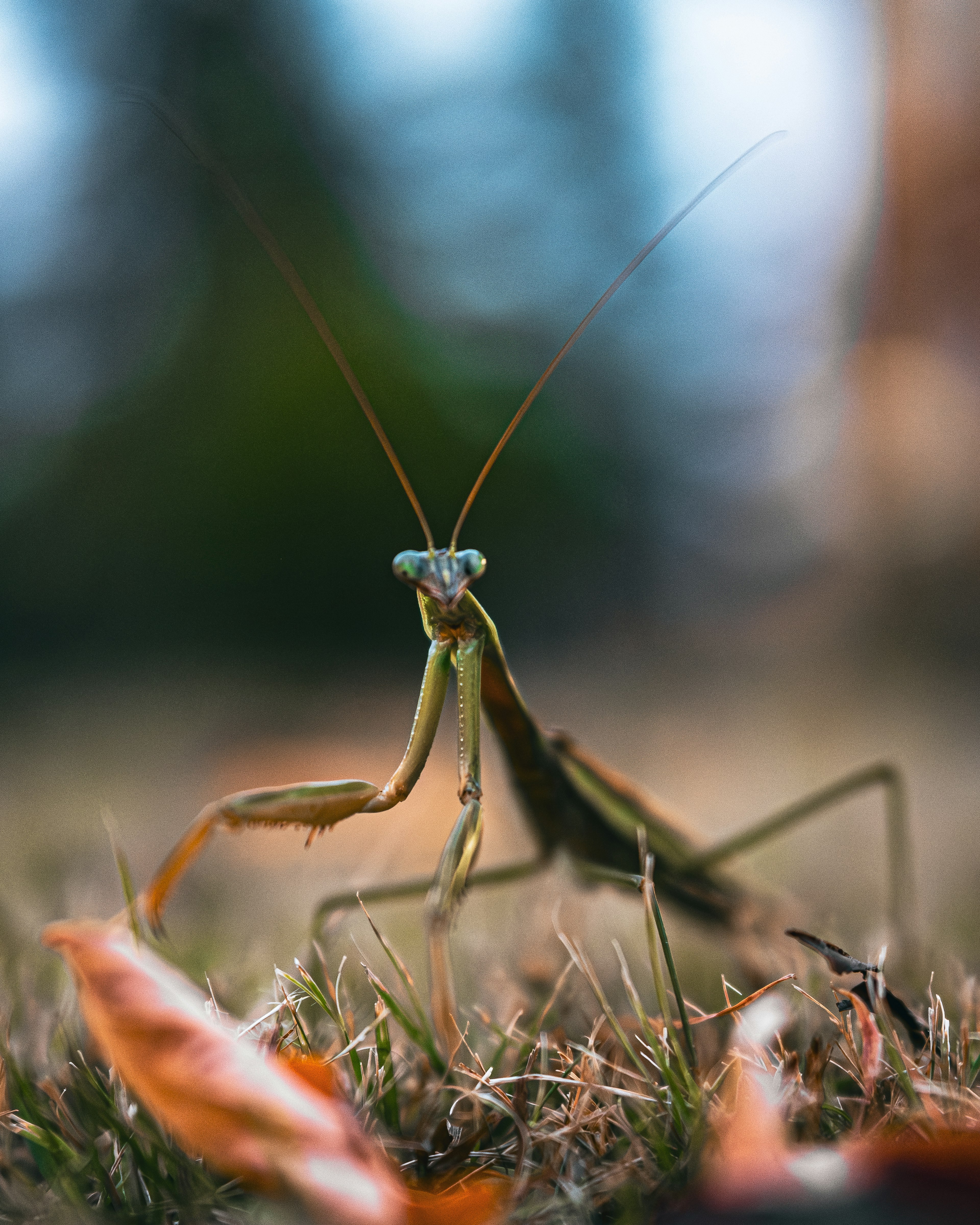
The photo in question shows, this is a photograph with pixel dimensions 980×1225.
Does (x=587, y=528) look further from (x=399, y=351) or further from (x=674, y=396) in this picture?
(x=399, y=351)

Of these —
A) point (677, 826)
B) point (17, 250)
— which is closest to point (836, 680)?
point (677, 826)

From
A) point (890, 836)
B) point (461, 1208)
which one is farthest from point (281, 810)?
point (890, 836)

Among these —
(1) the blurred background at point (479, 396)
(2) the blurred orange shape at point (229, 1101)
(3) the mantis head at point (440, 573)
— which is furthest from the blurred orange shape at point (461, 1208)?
(1) the blurred background at point (479, 396)

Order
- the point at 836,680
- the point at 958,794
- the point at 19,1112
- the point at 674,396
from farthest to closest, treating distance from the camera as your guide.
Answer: the point at 674,396 → the point at 836,680 → the point at 958,794 → the point at 19,1112

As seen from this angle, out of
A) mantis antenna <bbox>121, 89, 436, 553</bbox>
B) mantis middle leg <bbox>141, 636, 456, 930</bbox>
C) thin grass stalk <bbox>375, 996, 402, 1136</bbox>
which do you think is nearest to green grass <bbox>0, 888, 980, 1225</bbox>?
thin grass stalk <bbox>375, 996, 402, 1136</bbox>

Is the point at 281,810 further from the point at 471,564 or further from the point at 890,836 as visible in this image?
the point at 890,836

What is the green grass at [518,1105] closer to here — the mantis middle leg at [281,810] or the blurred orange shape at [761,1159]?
the blurred orange shape at [761,1159]

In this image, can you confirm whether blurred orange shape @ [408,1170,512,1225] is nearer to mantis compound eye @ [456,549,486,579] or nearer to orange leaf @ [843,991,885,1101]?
orange leaf @ [843,991,885,1101]
